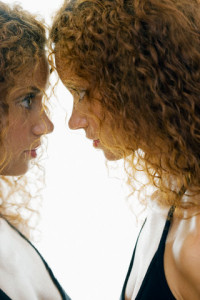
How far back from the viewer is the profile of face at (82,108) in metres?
1.10

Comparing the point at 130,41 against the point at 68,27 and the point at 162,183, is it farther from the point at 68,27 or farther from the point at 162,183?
the point at 162,183

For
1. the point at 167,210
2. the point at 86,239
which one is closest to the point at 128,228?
the point at 86,239

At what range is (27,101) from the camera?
1.23 metres

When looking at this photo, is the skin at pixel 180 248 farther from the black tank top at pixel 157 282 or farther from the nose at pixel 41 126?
the nose at pixel 41 126

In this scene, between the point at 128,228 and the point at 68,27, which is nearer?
the point at 68,27

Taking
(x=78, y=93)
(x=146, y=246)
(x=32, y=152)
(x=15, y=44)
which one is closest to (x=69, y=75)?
(x=78, y=93)

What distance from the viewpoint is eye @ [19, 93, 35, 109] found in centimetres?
121

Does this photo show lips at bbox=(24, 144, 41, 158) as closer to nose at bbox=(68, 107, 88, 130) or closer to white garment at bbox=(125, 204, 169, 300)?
nose at bbox=(68, 107, 88, 130)

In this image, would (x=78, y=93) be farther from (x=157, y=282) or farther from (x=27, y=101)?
(x=157, y=282)

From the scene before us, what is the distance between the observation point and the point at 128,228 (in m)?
2.18

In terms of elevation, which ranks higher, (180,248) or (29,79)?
(29,79)

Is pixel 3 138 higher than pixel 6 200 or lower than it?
higher

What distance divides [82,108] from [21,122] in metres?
0.20

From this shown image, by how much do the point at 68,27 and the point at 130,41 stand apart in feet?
0.61
